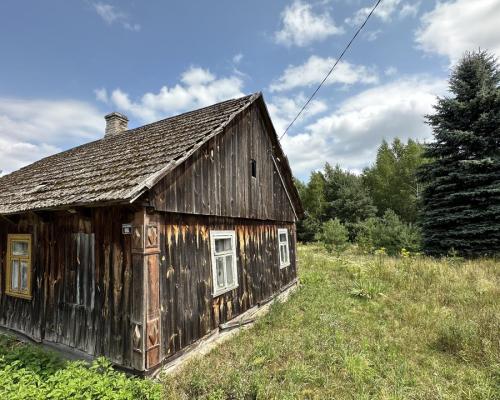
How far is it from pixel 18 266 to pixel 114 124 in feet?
25.5

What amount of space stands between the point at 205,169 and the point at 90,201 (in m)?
2.50

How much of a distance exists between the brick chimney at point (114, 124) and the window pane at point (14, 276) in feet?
23.9

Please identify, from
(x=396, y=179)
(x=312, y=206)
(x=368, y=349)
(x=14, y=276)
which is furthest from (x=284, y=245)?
(x=396, y=179)

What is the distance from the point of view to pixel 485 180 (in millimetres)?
14305

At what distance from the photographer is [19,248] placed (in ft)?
23.4

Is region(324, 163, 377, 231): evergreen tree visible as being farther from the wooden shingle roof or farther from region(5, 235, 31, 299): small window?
region(5, 235, 31, 299): small window

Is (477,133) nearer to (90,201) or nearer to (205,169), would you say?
(205,169)

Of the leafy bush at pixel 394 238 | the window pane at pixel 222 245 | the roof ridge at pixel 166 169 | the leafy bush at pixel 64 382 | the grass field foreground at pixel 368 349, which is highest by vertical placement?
the roof ridge at pixel 166 169

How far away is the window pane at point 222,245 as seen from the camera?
6.87 m

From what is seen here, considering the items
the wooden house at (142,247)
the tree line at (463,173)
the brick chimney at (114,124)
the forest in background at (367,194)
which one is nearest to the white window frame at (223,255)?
the wooden house at (142,247)

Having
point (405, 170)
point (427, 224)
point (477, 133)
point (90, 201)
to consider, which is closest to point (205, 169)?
point (90, 201)

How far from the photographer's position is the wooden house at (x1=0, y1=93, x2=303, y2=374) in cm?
482

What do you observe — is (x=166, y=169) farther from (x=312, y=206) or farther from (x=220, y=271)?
(x=312, y=206)

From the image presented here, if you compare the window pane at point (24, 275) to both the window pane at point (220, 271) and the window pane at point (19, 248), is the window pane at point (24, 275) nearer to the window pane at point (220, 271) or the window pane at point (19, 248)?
the window pane at point (19, 248)
